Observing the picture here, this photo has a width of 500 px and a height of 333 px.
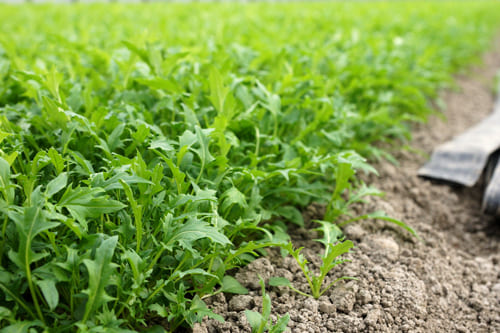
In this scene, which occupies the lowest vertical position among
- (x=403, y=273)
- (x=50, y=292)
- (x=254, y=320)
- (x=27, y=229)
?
(x=403, y=273)

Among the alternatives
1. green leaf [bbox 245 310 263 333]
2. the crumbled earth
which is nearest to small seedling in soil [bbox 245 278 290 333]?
green leaf [bbox 245 310 263 333]

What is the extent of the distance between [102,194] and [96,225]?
11 centimetres

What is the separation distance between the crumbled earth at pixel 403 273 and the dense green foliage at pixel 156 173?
0.43 feet

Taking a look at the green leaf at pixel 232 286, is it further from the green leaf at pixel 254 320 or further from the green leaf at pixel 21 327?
the green leaf at pixel 21 327

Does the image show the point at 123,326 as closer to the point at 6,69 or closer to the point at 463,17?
the point at 6,69

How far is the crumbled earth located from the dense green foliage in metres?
0.13

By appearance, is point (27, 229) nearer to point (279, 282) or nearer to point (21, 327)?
point (21, 327)

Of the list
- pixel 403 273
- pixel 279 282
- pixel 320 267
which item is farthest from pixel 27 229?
pixel 403 273

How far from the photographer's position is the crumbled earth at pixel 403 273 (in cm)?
175

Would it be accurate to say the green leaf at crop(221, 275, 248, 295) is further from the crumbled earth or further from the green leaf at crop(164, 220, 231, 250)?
the green leaf at crop(164, 220, 231, 250)

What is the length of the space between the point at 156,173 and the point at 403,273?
3.77ft

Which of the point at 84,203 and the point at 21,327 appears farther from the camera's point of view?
the point at 84,203

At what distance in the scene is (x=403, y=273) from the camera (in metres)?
2.00

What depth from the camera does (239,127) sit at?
2.34m
